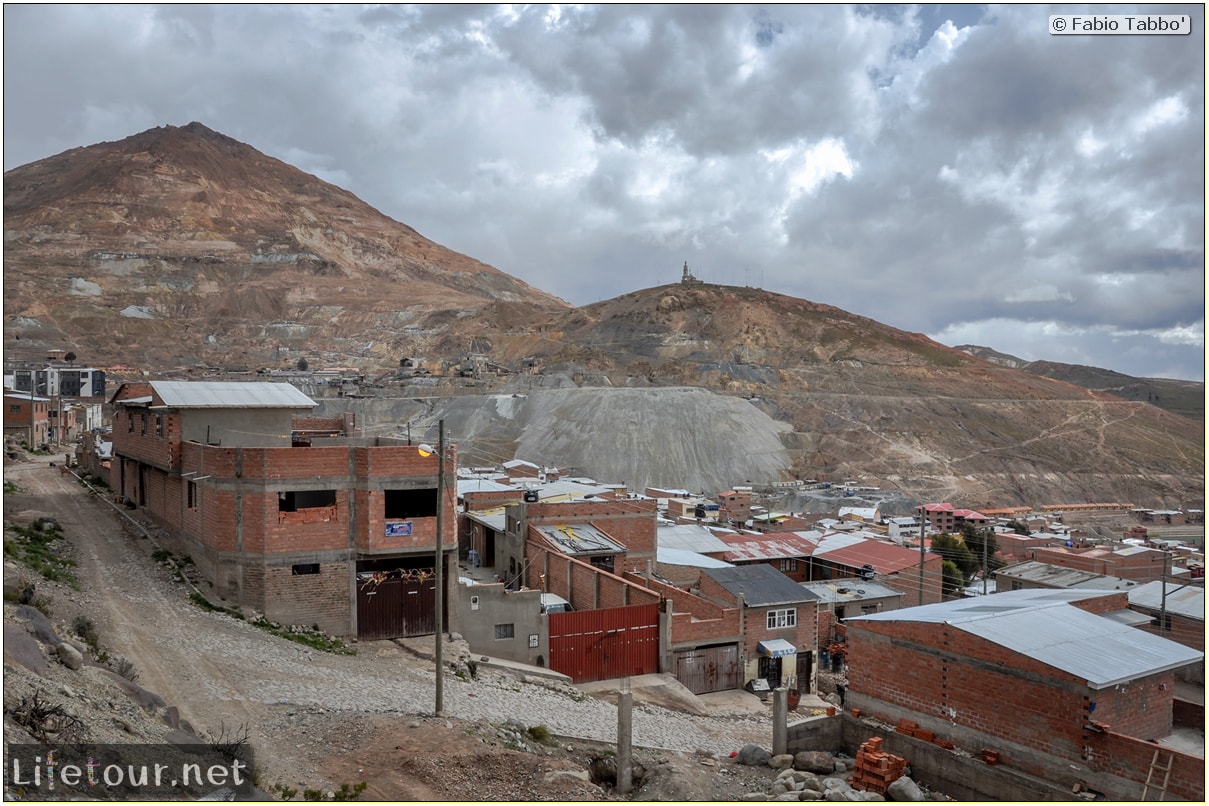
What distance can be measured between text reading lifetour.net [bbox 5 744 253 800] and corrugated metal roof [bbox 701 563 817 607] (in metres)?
18.1

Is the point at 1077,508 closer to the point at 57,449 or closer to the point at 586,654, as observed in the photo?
the point at 586,654

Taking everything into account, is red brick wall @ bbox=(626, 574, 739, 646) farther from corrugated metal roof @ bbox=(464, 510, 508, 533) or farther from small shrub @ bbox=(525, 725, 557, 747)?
small shrub @ bbox=(525, 725, 557, 747)

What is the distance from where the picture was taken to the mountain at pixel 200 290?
12744 centimetres

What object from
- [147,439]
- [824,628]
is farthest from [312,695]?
[824,628]

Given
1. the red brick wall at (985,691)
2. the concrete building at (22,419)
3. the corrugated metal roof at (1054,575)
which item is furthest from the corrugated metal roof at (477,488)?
the concrete building at (22,419)

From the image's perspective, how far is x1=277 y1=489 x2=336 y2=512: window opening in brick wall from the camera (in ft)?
70.5

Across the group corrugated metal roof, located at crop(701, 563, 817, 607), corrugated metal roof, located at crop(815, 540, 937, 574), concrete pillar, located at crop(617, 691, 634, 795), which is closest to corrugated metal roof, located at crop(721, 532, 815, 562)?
corrugated metal roof, located at crop(815, 540, 937, 574)

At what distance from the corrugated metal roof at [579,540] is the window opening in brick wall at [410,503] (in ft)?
20.6

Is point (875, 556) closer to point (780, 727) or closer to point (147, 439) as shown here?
point (780, 727)

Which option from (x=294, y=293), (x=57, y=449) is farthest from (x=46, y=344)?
(x=57, y=449)

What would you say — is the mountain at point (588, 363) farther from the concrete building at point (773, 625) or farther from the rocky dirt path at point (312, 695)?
the rocky dirt path at point (312, 695)

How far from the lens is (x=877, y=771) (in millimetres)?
13711

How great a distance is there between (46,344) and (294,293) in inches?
1954

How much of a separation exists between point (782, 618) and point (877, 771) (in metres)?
13.4
